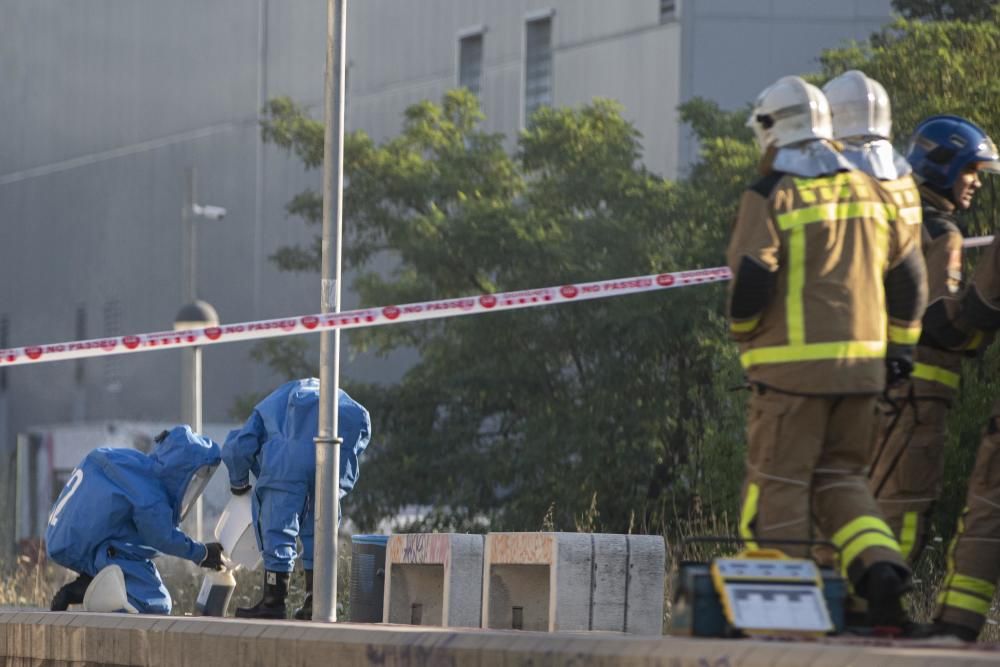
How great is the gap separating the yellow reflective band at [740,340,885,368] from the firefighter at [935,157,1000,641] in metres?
1.10

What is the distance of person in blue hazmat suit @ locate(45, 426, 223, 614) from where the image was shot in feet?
33.8

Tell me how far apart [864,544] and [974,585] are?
1.29 meters

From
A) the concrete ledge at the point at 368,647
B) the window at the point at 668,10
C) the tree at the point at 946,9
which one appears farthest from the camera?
the window at the point at 668,10

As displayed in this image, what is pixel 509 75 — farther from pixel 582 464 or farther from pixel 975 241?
pixel 975 241

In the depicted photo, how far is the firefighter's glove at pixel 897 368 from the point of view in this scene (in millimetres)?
7039

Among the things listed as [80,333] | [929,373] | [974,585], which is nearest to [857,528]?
[974,585]

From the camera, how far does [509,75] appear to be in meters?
34.6

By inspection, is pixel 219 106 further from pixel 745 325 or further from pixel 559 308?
pixel 745 325

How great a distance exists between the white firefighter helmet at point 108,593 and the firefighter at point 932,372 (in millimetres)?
4061

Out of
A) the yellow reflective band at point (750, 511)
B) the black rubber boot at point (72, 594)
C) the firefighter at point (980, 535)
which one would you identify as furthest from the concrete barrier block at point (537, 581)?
the yellow reflective band at point (750, 511)

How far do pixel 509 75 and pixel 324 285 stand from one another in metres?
23.2

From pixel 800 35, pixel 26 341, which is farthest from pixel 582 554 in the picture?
pixel 26 341

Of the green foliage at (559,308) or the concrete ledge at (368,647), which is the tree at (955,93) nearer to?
the green foliage at (559,308)

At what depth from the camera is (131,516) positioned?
1039 cm
